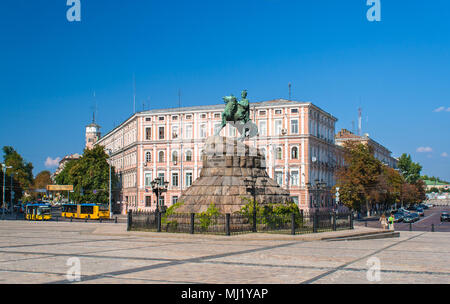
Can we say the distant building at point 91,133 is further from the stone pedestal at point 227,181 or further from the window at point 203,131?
the stone pedestal at point 227,181

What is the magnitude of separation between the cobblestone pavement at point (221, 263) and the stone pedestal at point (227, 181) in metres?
4.58

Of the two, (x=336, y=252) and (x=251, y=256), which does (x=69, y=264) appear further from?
(x=336, y=252)

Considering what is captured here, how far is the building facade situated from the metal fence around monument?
122ft

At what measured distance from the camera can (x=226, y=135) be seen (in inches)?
2753

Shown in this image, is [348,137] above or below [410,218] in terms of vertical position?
above

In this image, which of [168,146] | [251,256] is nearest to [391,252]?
[251,256]

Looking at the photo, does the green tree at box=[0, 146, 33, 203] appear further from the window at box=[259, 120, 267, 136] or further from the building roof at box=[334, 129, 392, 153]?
the building roof at box=[334, 129, 392, 153]

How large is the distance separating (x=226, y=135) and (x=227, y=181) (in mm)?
43431

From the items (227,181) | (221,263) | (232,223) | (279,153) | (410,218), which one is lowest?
(410,218)

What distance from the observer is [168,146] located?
72875 mm

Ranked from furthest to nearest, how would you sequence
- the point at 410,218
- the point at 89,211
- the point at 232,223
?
the point at 89,211, the point at 410,218, the point at 232,223

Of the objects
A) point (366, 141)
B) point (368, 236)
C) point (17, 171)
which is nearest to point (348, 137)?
point (366, 141)

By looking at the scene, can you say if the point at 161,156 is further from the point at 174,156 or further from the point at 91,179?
the point at 91,179

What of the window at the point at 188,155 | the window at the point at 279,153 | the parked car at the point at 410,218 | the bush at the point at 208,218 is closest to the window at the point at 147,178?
the window at the point at 188,155
